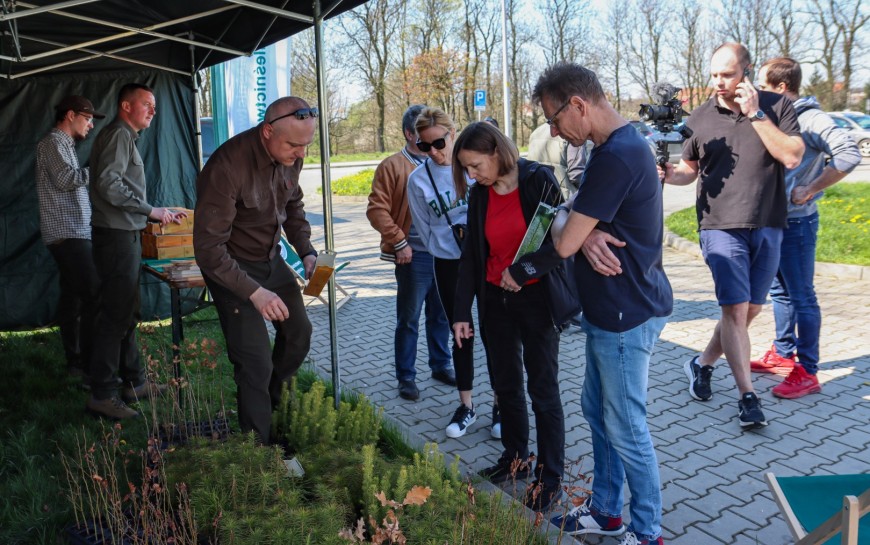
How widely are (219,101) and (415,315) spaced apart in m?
3.85

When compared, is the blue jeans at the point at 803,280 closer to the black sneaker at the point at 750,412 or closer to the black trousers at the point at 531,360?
the black sneaker at the point at 750,412

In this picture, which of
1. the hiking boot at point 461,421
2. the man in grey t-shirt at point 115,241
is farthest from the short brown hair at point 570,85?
the man in grey t-shirt at point 115,241

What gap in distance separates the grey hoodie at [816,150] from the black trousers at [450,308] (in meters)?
2.16

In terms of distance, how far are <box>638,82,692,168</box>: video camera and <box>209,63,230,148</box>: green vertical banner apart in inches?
192

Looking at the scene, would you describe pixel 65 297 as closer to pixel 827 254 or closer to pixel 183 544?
pixel 183 544

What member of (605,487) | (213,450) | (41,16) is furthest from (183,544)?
(41,16)

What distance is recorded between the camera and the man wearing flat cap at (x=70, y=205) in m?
5.14

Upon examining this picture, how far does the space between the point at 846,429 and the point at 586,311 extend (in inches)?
95.5

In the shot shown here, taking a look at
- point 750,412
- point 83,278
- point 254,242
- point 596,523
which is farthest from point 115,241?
point 750,412

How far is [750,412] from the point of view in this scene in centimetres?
439

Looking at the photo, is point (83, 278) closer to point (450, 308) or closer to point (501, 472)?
point (450, 308)

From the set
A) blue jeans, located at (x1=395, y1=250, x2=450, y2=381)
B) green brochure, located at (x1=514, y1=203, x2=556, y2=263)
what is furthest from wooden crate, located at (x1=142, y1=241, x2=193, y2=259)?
green brochure, located at (x1=514, y1=203, x2=556, y2=263)

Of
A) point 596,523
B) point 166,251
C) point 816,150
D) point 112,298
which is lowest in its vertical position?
point 596,523

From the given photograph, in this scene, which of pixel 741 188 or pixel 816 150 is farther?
pixel 816 150
